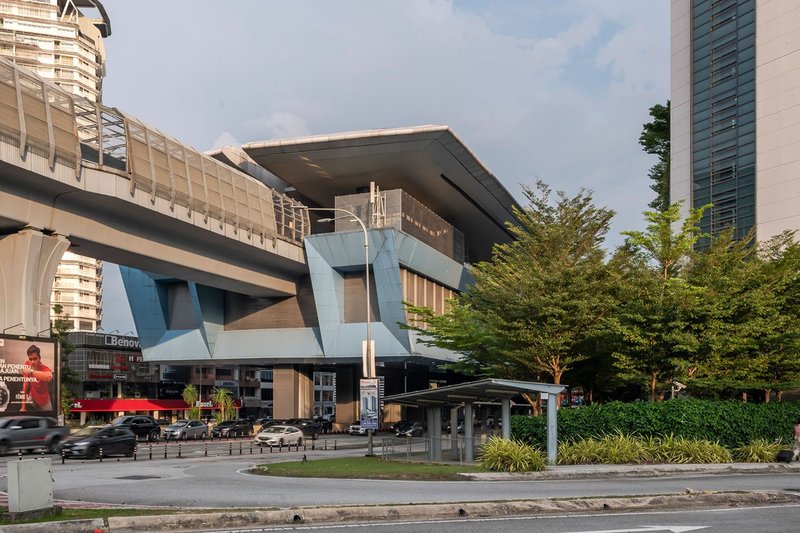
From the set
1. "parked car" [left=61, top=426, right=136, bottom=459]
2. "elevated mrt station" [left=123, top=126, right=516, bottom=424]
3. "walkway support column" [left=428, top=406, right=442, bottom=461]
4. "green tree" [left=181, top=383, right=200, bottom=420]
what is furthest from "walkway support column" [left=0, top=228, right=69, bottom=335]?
"green tree" [left=181, top=383, right=200, bottom=420]

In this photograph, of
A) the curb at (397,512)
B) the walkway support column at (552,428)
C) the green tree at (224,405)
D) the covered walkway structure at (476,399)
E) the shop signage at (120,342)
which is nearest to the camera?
the curb at (397,512)

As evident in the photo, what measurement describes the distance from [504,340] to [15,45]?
11595cm

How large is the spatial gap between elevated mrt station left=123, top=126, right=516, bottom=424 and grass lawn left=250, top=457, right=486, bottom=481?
109 feet

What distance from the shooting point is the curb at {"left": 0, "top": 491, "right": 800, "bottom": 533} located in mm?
12758

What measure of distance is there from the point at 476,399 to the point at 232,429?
41276 millimetres

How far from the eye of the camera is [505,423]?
95.7ft

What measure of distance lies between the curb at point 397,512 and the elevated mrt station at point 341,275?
4657 cm

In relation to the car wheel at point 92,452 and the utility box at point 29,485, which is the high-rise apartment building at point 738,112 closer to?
the car wheel at point 92,452

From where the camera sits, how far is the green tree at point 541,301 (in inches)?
1315

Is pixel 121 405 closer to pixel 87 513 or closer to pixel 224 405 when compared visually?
pixel 224 405

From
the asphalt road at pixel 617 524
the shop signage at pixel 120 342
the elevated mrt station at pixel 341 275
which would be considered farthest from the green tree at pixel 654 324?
the shop signage at pixel 120 342

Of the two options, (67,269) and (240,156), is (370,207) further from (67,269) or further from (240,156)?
(67,269)

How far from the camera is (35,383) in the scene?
4066 centimetres

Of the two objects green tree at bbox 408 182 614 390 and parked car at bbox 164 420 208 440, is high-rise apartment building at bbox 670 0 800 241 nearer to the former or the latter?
green tree at bbox 408 182 614 390
